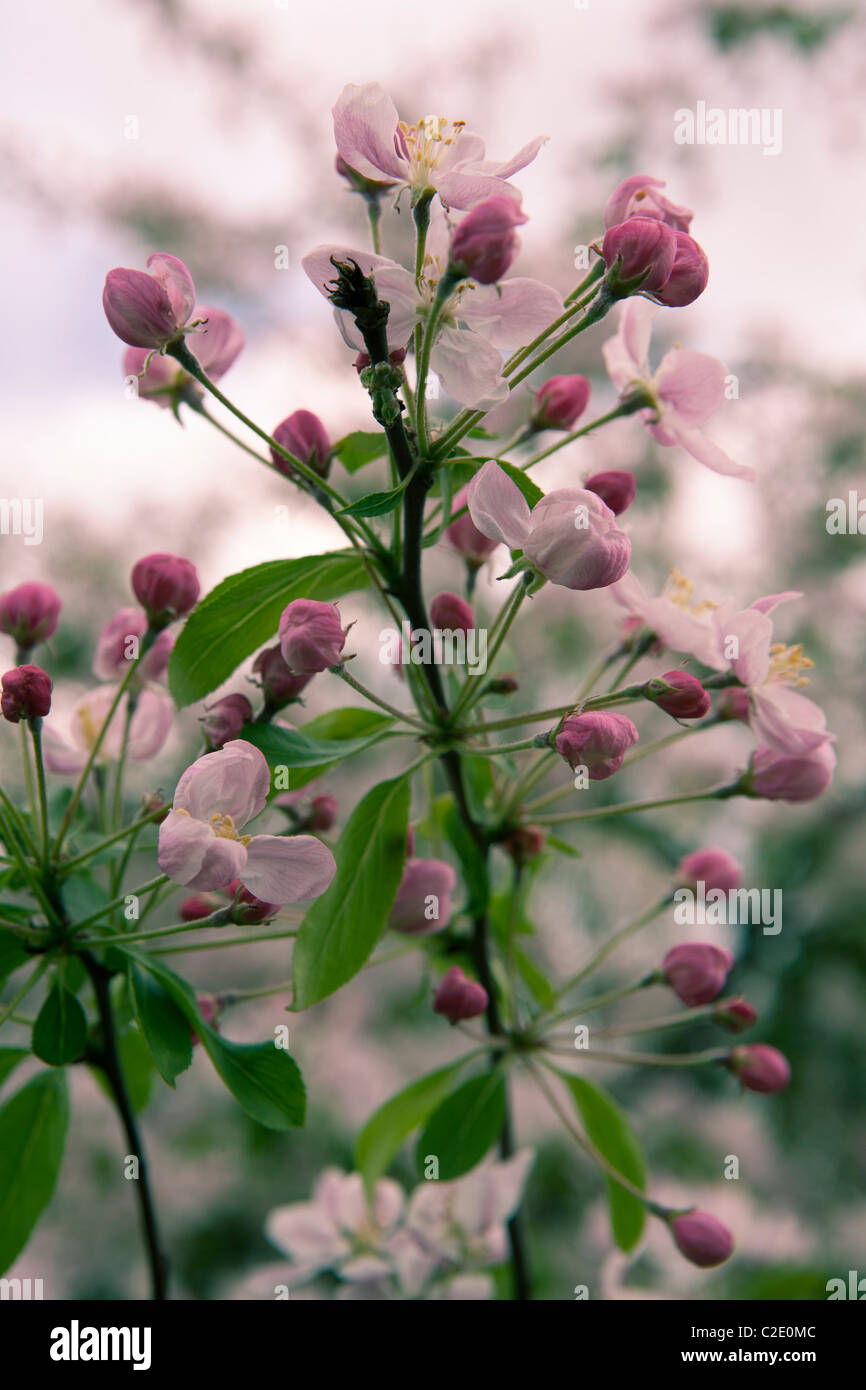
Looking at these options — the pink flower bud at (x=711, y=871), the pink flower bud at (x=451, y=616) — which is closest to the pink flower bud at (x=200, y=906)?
the pink flower bud at (x=451, y=616)

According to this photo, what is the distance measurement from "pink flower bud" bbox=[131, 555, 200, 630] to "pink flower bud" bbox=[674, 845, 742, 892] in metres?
0.32

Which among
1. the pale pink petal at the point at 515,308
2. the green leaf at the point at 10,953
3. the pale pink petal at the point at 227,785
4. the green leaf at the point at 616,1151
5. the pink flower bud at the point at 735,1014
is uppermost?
the pale pink petal at the point at 515,308

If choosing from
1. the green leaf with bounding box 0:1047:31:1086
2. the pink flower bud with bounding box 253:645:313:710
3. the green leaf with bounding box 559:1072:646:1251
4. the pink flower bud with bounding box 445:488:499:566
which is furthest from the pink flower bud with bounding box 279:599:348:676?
the green leaf with bounding box 559:1072:646:1251

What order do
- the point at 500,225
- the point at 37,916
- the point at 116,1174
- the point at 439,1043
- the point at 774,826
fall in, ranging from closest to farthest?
the point at 500,225 < the point at 37,916 < the point at 116,1174 < the point at 439,1043 < the point at 774,826

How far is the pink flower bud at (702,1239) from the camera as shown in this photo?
0.55 metres

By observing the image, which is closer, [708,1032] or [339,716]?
[339,716]

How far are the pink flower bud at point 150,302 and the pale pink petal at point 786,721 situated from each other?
286 mm

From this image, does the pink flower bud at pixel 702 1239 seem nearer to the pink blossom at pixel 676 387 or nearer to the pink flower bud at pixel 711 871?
the pink flower bud at pixel 711 871

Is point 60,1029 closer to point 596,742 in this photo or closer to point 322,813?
point 322,813

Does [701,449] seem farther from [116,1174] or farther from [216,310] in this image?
[116,1174]

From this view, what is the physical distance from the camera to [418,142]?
0.40 m

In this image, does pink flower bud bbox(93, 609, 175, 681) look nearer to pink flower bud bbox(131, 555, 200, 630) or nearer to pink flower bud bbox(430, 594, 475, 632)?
pink flower bud bbox(131, 555, 200, 630)
